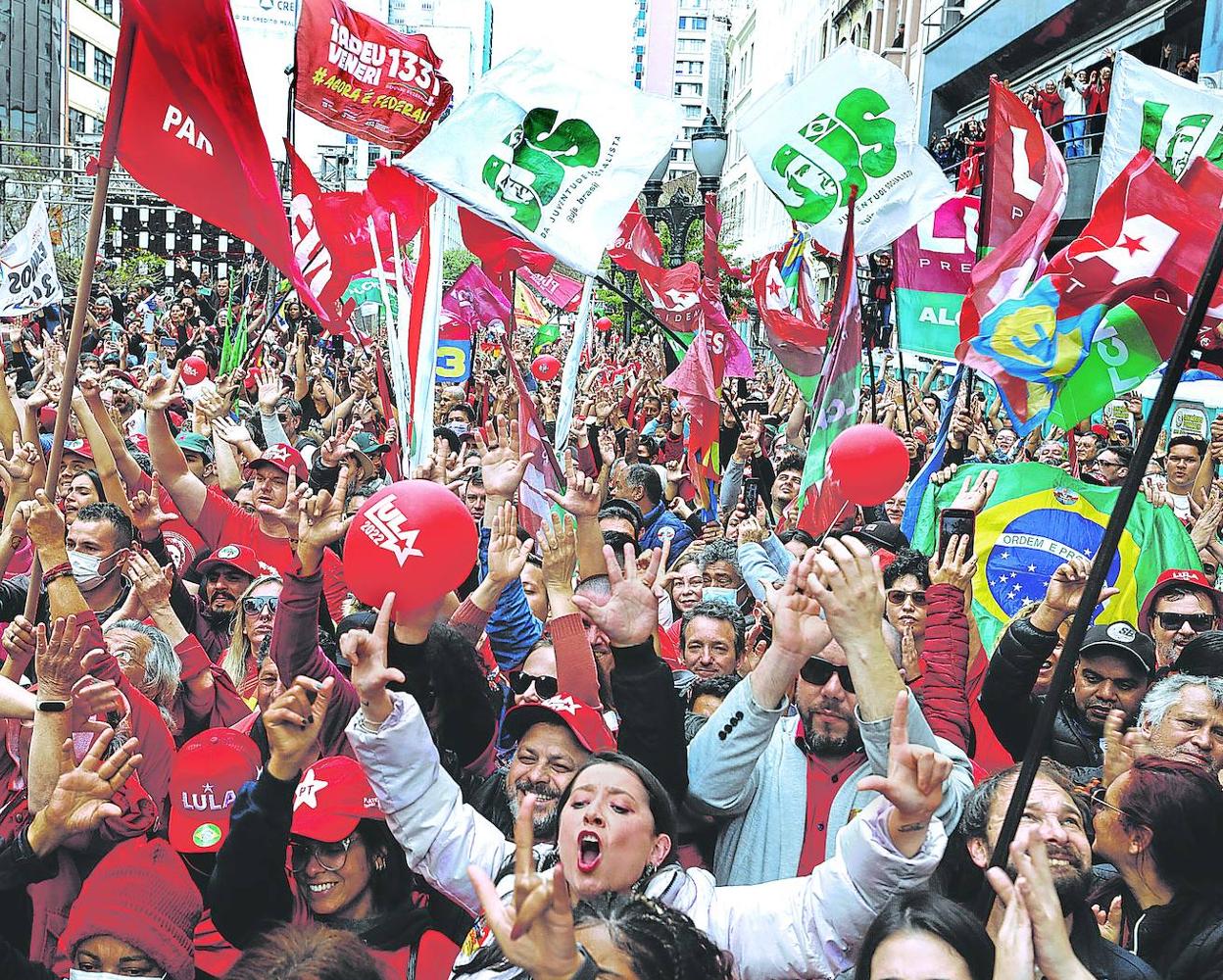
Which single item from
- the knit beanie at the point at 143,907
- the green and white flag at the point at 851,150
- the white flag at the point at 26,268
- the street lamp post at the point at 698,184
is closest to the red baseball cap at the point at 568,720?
the knit beanie at the point at 143,907

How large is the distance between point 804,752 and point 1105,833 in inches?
30.4

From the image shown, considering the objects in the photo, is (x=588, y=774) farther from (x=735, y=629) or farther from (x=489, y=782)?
(x=735, y=629)

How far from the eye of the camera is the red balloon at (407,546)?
3.11 m

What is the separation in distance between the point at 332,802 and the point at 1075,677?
100 inches

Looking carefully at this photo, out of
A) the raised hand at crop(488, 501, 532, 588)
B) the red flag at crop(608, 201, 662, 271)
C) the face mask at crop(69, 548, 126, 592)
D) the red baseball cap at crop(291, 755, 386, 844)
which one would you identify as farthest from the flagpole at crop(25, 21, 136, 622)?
the red flag at crop(608, 201, 662, 271)

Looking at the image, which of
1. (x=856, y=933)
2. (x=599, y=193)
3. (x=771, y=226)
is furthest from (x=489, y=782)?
(x=771, y=226)

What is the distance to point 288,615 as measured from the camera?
356 cm

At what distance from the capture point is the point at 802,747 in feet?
11.4

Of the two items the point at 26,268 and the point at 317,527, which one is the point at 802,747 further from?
the point at 26,268

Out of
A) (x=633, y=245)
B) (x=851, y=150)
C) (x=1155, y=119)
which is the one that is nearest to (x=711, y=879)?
(x=851, y=150)

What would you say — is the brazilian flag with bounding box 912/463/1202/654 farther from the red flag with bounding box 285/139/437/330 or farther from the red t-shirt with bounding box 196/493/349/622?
the red flag with bounding box 285/139/437/330

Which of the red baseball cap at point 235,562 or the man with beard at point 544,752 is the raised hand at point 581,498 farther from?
the red baseball cap at point 235,562

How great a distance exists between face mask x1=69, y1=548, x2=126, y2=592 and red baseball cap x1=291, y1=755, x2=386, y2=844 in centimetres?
228

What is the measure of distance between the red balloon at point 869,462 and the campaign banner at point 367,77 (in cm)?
442
